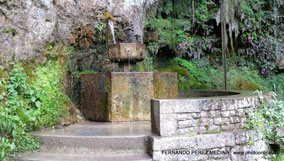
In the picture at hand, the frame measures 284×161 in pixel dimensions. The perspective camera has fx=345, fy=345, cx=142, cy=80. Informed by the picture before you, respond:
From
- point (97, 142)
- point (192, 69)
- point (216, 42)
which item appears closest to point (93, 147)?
point (97, 142)

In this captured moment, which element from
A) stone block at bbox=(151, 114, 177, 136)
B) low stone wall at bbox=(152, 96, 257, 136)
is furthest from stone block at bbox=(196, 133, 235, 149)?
stone block at bbox=(151, 114, 177, 136)

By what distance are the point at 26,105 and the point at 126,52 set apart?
2156 mm

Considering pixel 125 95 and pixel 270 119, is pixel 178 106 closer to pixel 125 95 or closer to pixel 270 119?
pixel 270 119

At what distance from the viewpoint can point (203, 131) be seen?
4.71m

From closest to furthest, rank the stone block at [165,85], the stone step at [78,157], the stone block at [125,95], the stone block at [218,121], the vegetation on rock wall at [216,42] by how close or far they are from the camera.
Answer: the stone step at [78,157]
the stone block at [218,121]
the stone block at [125,95]
the stone block at [165,85]
the vegetation on rock wall at [216,42]

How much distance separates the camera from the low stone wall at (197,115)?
14.7 ft

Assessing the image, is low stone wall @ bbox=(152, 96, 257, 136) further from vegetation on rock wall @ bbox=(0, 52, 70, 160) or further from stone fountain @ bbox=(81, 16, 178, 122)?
vegetation on rock wall @ bbox=(0, 52, 70, 160)

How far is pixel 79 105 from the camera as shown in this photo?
7109mm

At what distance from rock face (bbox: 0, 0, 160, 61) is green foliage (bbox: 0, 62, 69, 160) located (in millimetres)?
456

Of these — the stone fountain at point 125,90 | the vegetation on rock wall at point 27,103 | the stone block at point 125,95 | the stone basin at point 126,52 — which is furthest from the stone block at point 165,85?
the vegetation on rock wall at point 27,103

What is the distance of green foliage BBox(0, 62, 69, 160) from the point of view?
4.88 metres

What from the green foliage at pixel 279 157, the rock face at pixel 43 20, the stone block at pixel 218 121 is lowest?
the green foliage at pixel 279 157

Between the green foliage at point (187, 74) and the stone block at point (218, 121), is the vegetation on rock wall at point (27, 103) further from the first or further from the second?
the green foliage at point (187, 74)

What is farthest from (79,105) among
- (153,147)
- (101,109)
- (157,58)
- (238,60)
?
(238,60)
